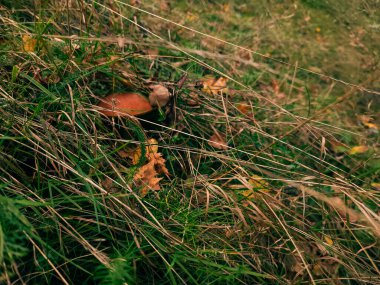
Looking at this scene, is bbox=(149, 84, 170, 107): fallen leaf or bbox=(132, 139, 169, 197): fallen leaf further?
bbox=(149, 84, 170, 107): fallen leaf

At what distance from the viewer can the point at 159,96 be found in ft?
4.15

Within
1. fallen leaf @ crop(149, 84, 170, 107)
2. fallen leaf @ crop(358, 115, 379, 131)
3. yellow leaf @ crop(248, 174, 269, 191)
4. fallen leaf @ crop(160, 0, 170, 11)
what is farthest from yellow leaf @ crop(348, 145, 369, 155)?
fallen leaf @ crop(160, 0, 170, 11)

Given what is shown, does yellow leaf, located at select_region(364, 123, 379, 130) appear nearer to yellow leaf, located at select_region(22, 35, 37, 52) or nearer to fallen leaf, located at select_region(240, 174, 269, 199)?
fallen leaf, located at select_region(240, 174, 269, 199)

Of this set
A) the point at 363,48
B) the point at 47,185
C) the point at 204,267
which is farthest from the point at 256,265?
the point at 363,48

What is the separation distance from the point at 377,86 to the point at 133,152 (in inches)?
60.1

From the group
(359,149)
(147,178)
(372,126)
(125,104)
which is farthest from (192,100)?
(372,126)

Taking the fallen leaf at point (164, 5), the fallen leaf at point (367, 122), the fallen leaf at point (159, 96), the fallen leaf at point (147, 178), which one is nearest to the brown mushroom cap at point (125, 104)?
the fallen leaf at point (159, 96)

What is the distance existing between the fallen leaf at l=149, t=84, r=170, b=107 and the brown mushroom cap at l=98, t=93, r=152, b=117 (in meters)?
0.02

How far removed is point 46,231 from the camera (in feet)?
2.88

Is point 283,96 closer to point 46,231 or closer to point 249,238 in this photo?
point 249,238

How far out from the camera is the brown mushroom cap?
115cm

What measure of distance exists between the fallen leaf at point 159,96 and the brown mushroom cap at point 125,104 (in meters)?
0.02

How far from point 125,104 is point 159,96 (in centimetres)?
11

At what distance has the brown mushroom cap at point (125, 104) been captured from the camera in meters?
1.15
